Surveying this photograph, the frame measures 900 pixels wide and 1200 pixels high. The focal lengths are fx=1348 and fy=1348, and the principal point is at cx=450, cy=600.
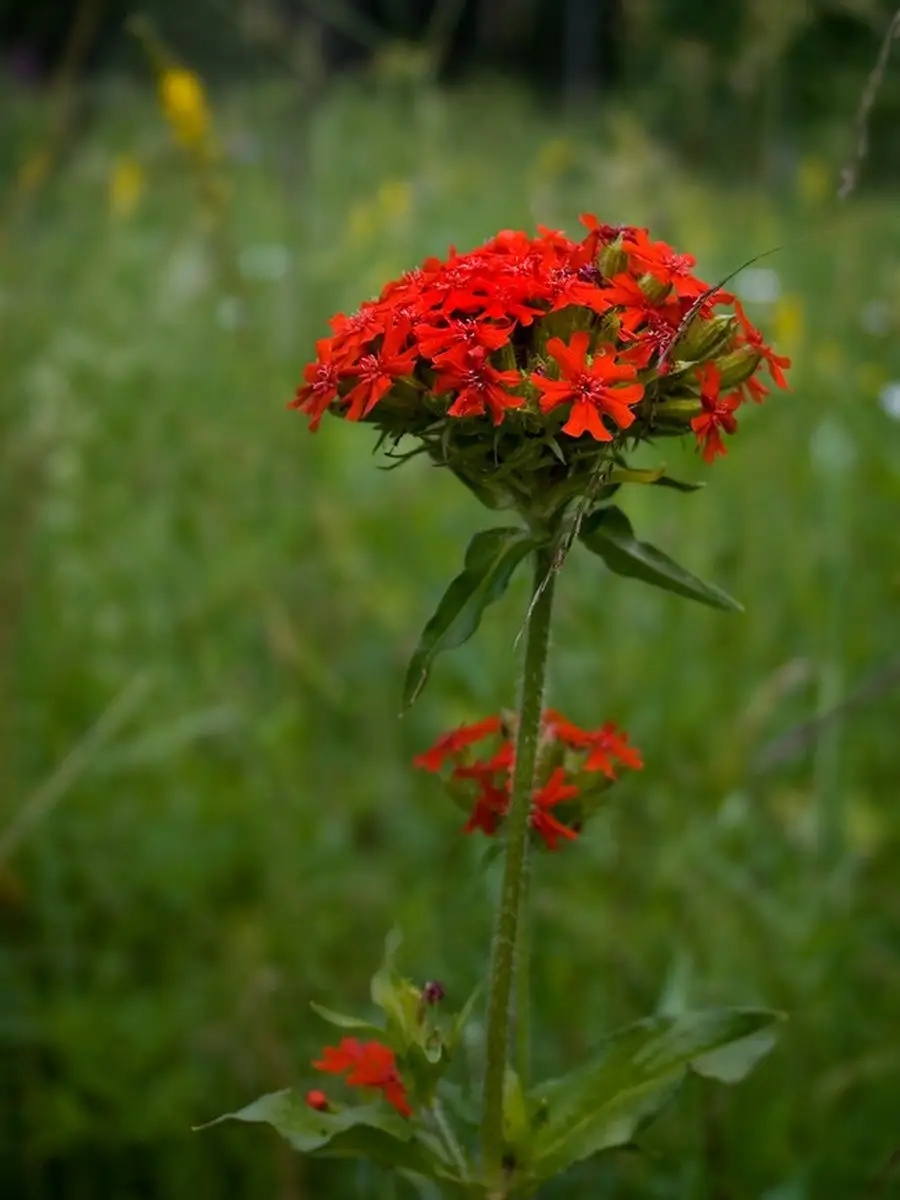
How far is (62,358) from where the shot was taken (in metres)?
3.16

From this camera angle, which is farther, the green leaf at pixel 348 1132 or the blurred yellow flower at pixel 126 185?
A: the blurred yellow flower at pixel 126 185

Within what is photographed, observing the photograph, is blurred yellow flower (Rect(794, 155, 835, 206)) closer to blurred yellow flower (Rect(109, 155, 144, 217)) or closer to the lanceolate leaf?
blurred yellow flower (Rect(109, 155, 144, 217))

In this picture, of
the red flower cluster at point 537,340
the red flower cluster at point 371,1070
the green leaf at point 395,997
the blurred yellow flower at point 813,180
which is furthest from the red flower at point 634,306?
the blurred yellow flower at point 813,180

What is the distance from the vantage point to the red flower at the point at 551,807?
1213mm

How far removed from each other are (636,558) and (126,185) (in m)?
3.72

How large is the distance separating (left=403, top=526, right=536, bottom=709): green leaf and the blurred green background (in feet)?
1.58

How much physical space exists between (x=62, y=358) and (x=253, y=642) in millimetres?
854

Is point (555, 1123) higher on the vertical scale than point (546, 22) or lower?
lower

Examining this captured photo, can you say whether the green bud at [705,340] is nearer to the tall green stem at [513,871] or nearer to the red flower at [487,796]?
the tall green stem at [513,871]

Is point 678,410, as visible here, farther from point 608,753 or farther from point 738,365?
point 608,753

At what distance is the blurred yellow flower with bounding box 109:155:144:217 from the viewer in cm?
441

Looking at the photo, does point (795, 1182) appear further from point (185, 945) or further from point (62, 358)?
point (62, 358)

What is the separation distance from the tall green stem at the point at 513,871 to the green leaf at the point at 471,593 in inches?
1.4

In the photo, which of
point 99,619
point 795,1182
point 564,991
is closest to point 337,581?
point 99,619
